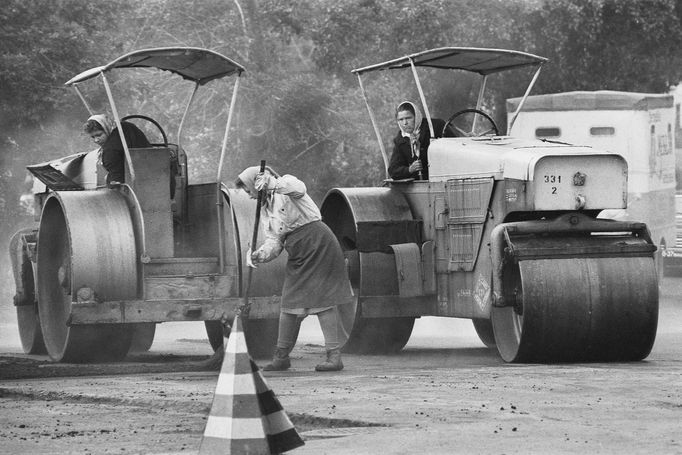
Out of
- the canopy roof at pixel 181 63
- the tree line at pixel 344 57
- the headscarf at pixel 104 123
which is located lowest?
the headscarf at pixel 104 123

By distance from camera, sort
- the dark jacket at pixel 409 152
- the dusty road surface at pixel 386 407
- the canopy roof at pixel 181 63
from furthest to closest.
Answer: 1. the dark jacket at pixel 409 152
2. the canopy roof at pixel 181 63
3. the dusty road surface at pixel 386 407

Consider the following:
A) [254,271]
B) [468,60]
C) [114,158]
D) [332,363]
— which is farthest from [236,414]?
[468,60]

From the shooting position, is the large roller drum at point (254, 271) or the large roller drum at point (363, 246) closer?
the large roller drum at point (254, 271)

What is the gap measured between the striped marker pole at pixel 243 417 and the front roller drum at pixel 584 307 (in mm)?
4054

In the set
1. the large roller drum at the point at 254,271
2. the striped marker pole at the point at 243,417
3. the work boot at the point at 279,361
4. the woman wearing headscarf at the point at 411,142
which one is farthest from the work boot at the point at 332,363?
the striped marker pole at the point at 243,417

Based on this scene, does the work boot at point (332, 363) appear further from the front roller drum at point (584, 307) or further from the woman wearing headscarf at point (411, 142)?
the woman wearing headscarf at point (411, 142)

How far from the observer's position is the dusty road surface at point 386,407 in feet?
23.6

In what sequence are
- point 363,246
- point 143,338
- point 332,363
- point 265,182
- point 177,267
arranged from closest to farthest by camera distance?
point 332,363, point 265,182, point 177,267, point 363,246, point 143,338

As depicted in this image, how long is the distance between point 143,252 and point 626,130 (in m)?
12.1

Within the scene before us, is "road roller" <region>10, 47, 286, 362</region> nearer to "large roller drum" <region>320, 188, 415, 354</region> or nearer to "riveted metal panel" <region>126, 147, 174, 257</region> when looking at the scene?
"riveted metal panel" <region>126, 147, 174, 257</region>

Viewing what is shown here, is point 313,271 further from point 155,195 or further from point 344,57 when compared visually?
point 344,57

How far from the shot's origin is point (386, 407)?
27.3 ft

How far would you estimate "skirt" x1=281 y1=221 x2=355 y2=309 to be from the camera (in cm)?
1105

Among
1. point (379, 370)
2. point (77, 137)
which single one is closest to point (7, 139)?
point (77, 137)
